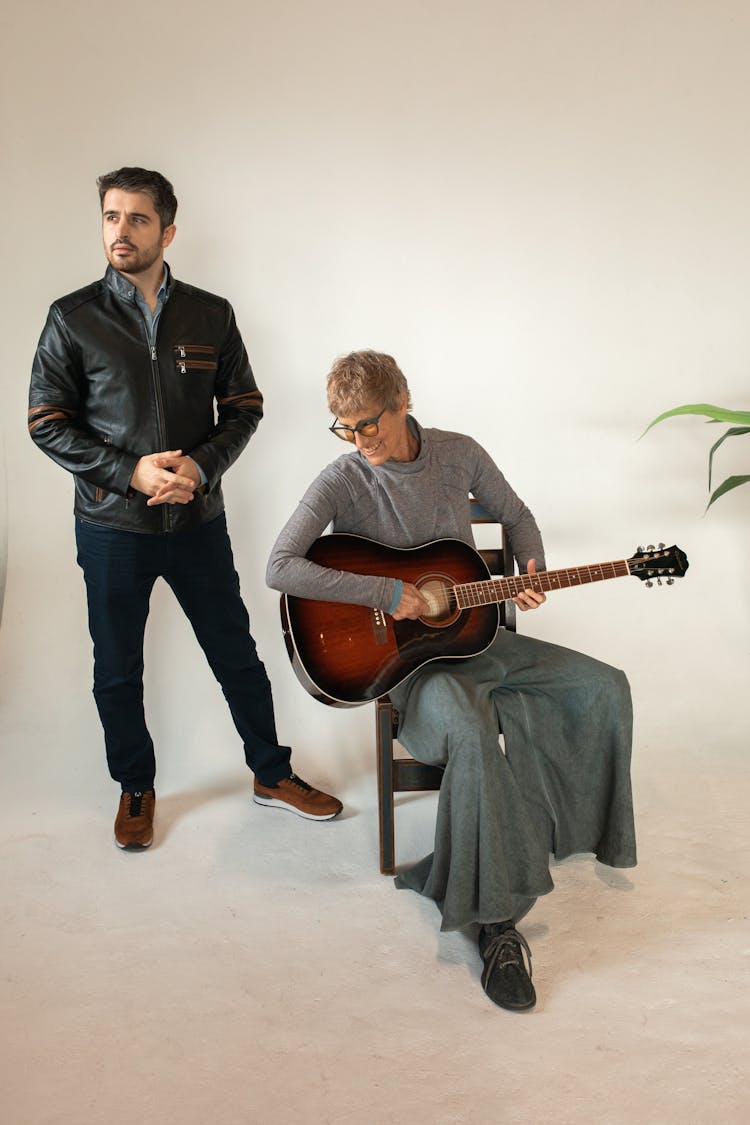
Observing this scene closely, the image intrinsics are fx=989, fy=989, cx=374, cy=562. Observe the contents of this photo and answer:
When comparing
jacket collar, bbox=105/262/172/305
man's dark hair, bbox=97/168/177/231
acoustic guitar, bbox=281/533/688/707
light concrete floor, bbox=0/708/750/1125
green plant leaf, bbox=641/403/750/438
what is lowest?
light concrete floor, bbox=0/708/750/1125

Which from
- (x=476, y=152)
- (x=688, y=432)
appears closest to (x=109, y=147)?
(x=476, y=152)

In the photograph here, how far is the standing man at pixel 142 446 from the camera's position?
2412 millimetres

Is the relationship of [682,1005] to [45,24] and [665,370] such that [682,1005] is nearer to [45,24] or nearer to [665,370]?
[665,370]

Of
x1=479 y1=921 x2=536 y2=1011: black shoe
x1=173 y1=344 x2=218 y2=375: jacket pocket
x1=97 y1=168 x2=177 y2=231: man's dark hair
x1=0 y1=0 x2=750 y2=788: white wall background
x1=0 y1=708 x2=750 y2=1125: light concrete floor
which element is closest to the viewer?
x1=0 y1=708 x2=750 y2=1125: light concrete floor

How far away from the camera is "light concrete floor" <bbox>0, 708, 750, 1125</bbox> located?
1.70m

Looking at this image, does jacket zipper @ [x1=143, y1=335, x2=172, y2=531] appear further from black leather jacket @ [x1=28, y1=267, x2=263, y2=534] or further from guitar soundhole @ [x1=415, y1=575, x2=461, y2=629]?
guitar soundhole @ [x1=415, y1=575, x2=461, y2=629]

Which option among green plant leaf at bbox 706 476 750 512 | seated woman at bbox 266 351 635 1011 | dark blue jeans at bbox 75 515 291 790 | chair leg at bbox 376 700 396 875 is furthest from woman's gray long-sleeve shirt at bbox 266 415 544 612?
green plant leaf at bbox 706 476 750 512

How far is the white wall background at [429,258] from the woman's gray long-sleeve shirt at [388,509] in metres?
0.80

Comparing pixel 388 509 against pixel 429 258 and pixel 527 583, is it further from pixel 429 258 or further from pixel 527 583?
pixel 429 258

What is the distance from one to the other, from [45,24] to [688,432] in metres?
2.44

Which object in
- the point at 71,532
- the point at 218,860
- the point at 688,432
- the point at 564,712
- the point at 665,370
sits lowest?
the point at 218,860

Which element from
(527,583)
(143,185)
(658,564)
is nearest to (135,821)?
(527,583)

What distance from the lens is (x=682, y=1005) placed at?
6.28 feet

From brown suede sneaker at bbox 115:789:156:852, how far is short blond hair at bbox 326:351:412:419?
46.8 inches
